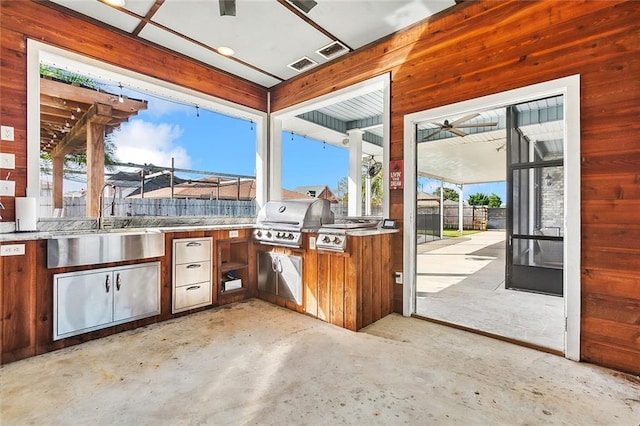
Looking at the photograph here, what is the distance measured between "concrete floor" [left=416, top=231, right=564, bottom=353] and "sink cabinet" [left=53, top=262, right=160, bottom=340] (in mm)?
2788

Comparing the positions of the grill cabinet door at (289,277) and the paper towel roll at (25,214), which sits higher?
the paper towel roll at (25,214)

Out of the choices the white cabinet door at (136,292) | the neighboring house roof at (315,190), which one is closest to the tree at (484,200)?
the neighboring house roof at (315,190)

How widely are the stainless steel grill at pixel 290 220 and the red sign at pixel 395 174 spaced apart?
83 centimetres

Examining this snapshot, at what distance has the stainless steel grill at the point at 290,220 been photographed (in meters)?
3.32

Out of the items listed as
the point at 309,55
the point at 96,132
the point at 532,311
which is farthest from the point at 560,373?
the point at 96,132

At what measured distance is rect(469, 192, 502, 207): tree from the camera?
18.7 m

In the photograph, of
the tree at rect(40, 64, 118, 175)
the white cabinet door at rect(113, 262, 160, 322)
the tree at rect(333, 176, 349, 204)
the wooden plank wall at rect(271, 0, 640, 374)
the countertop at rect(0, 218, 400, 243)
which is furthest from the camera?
the tree at rect(333, 176, 349, 204)

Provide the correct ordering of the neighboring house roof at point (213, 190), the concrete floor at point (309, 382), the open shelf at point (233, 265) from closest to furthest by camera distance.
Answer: the concrete floor at point (309, 382) → the open shelf at point (233, 265) → the neighboring house roof at point (213, 190)

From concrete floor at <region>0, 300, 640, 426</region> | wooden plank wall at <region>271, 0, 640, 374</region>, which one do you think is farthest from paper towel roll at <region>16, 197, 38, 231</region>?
wooden plank wall at <region>271, 0, 640, 374</region>

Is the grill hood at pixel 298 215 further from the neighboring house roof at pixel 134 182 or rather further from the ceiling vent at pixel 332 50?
the ceiling vent at pixel 332 50

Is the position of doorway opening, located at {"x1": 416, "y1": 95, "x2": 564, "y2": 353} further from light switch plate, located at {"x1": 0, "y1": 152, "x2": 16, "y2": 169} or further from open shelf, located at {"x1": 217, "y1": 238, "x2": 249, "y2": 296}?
light switch plate, located at {"x1": 0, "y1": 152, "x2": 16, "y2": 169}

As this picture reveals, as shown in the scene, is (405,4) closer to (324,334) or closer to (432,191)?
(324,334)

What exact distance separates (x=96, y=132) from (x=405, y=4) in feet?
11.7

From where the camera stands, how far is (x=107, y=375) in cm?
202
